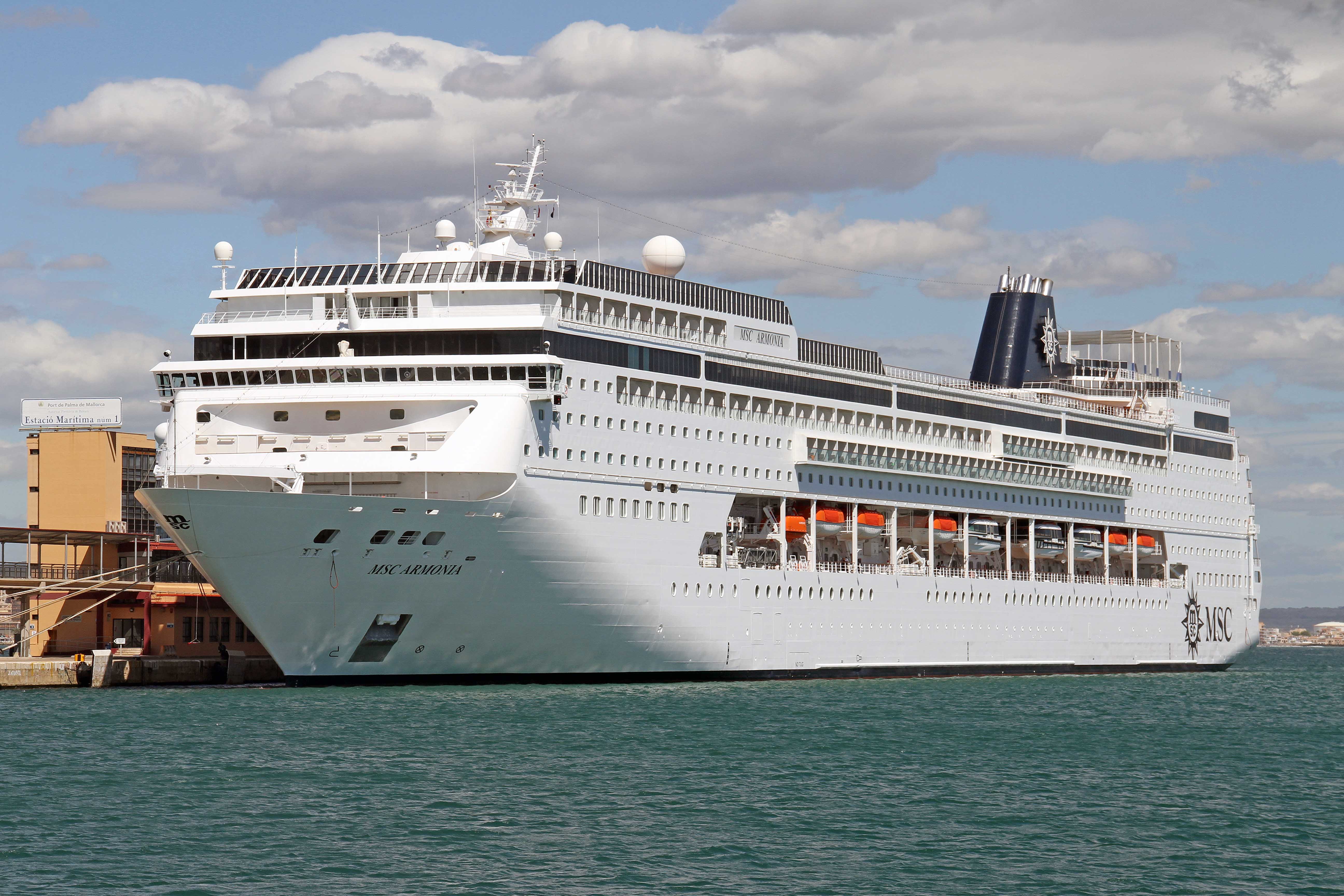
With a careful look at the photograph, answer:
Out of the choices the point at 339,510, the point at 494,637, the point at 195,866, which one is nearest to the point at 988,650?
the point at 494,637

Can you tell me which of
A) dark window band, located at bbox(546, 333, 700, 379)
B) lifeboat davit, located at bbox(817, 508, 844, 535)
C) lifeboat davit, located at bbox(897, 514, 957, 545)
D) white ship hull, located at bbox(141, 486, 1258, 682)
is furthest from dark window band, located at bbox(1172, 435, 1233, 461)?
dark window band, located at bbox(546, 333, 700, 379)

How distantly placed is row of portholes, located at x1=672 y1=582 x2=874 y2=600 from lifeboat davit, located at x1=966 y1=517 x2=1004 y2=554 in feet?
25.3

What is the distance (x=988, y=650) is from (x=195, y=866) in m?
43.6

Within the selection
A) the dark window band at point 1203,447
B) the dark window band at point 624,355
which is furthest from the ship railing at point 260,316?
the dark window band at point 1203,447

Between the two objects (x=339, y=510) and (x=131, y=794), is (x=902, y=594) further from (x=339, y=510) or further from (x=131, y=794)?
(x=131, y=794)

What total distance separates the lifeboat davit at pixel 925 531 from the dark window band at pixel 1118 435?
31.9 ft

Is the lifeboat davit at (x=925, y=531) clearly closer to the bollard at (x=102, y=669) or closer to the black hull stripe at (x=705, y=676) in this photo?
the black hull stripe at (x=705, y=676)

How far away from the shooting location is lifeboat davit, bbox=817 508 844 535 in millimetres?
57562

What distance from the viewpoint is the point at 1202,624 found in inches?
3078

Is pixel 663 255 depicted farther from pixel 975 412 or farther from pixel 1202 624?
pixel 1202 624

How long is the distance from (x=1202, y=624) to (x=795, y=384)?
30.6 metres

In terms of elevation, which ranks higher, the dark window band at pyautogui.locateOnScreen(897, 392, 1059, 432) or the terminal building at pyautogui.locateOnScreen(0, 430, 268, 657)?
the dark window band at pyautogui.locateOnScreen(897, 392, 1059, 432)

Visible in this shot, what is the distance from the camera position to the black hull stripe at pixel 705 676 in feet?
148

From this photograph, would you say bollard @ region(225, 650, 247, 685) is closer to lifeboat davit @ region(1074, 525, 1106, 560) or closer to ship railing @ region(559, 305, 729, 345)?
ship railing @ region(559, 305, 729, 345)
